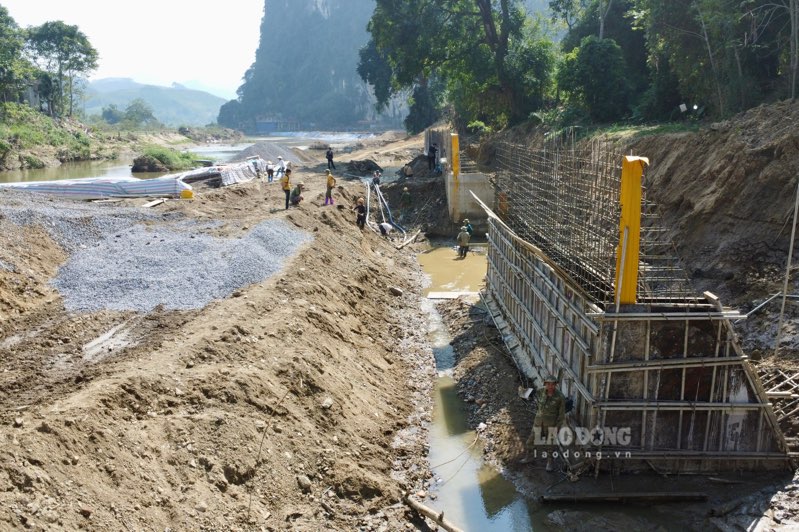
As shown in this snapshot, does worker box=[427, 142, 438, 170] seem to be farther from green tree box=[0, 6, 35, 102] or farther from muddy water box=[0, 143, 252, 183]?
green tree box=[0, 6, 35, 102]

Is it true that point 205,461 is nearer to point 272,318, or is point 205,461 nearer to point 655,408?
point 272,318

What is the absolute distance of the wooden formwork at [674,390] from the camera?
955 centimetres

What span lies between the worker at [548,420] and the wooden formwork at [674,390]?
31cm

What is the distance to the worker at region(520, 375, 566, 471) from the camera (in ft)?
34.4

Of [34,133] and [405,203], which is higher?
[34,133]

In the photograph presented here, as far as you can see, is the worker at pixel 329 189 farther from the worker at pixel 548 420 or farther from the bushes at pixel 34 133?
the bushes at pixel 34 133

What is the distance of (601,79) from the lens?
30.8 metres

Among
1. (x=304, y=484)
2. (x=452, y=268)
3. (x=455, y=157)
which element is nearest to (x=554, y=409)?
(x=304, y=484)

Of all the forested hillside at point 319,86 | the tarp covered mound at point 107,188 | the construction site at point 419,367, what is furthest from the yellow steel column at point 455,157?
the forested hillside at point 319,86

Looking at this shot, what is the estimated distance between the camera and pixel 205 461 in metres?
8.78

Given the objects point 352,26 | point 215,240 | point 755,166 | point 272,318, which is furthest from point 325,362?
point 352,26

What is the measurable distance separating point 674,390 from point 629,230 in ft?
8.57

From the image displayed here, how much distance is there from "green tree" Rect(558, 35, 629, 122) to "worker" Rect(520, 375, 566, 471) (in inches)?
934

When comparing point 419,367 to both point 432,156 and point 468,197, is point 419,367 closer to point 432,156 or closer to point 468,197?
point 468,197
